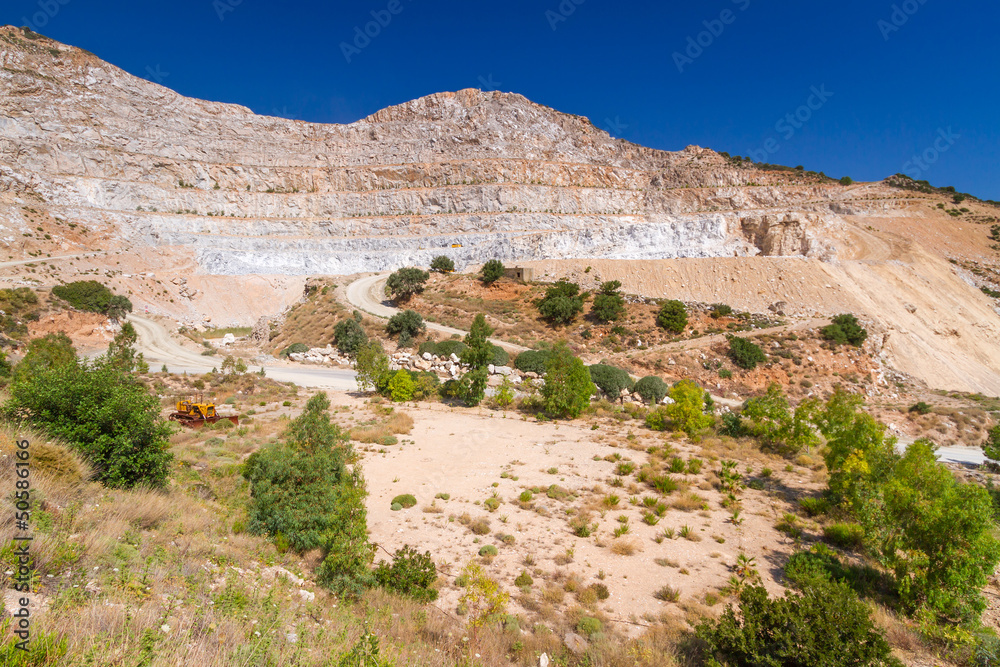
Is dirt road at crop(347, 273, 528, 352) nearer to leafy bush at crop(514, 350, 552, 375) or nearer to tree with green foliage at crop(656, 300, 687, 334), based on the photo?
leafy bush at crop(514, 350, 552, 375)

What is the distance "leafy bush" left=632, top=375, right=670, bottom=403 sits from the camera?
21500 mm

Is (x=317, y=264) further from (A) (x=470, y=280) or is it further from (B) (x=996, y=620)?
(B) (x=996, y=620)

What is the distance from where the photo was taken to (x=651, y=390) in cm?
2156

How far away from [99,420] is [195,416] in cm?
737

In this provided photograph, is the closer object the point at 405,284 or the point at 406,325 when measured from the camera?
the point at 406,325

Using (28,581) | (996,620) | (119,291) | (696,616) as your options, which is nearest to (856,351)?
(996,620)

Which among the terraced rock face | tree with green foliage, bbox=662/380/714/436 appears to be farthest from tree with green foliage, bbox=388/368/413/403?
the terraced rock face

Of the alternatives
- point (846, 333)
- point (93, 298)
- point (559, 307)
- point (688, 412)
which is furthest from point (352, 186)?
point (688, 412)

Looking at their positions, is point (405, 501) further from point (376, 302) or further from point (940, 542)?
point (376, 302)

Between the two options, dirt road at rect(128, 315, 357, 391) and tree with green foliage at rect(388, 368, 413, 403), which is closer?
tree with green foliage at rect(388, 368, 413, 403)

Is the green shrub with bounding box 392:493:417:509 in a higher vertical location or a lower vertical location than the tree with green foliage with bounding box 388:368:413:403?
lower

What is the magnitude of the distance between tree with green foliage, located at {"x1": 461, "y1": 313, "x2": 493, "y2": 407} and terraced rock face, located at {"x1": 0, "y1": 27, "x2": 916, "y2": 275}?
31.7 m

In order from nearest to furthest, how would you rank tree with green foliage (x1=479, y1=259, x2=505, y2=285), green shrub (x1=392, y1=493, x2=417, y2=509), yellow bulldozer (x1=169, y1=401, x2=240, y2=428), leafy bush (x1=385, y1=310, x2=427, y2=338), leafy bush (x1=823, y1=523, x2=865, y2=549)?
leafy bush (x1=823, y1=523, x2=865, y2=549) → green shrub (x1=392, y1=493, x2=417, y2=509) → yellow bulldozer (x1=169, y1=401, x2=240, y2=428) → leafy bush (x1=385, y1=310, x2=427, y2=338) → tree with green foliage (x1=479, y1=259, x2=505, y2=285)

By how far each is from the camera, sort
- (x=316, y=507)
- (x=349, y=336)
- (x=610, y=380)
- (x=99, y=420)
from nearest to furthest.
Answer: (x=99, y=420), (x=316, y=507), (x=610, y=380), (x=349, y=336)
